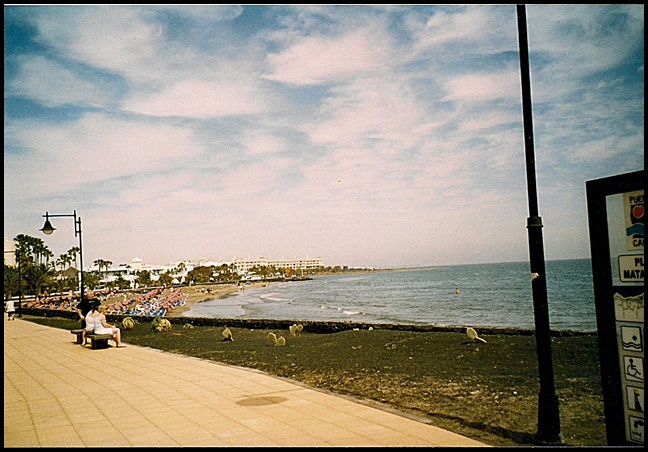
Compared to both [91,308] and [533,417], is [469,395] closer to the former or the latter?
[533,417]

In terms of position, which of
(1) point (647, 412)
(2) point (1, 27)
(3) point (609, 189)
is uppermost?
(2) point (1, 27)

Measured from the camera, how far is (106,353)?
509 inches

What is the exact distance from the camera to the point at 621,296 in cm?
468

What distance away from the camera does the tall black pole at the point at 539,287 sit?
5.32 m

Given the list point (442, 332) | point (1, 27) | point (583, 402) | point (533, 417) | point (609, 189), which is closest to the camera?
point (609, 189)

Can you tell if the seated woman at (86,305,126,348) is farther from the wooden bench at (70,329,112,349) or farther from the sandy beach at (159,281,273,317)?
the sandy beach at (159,281,273,317)

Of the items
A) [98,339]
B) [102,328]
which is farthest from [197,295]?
[98,339]

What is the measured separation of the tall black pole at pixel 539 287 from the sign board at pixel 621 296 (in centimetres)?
58

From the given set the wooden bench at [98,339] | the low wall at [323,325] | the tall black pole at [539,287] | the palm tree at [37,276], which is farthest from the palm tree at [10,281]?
the tall black pole at [539,287]

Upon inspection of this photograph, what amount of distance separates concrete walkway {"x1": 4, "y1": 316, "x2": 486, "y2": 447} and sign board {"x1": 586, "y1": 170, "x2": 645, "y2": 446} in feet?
4.49

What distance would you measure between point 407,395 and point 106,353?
8.30 meters

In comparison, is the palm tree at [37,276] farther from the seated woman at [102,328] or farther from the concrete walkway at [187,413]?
the concrete walkway at [187,413]

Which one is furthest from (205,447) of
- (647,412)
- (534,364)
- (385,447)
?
(534,364)

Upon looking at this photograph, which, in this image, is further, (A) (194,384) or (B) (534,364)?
(B) (534,364)
